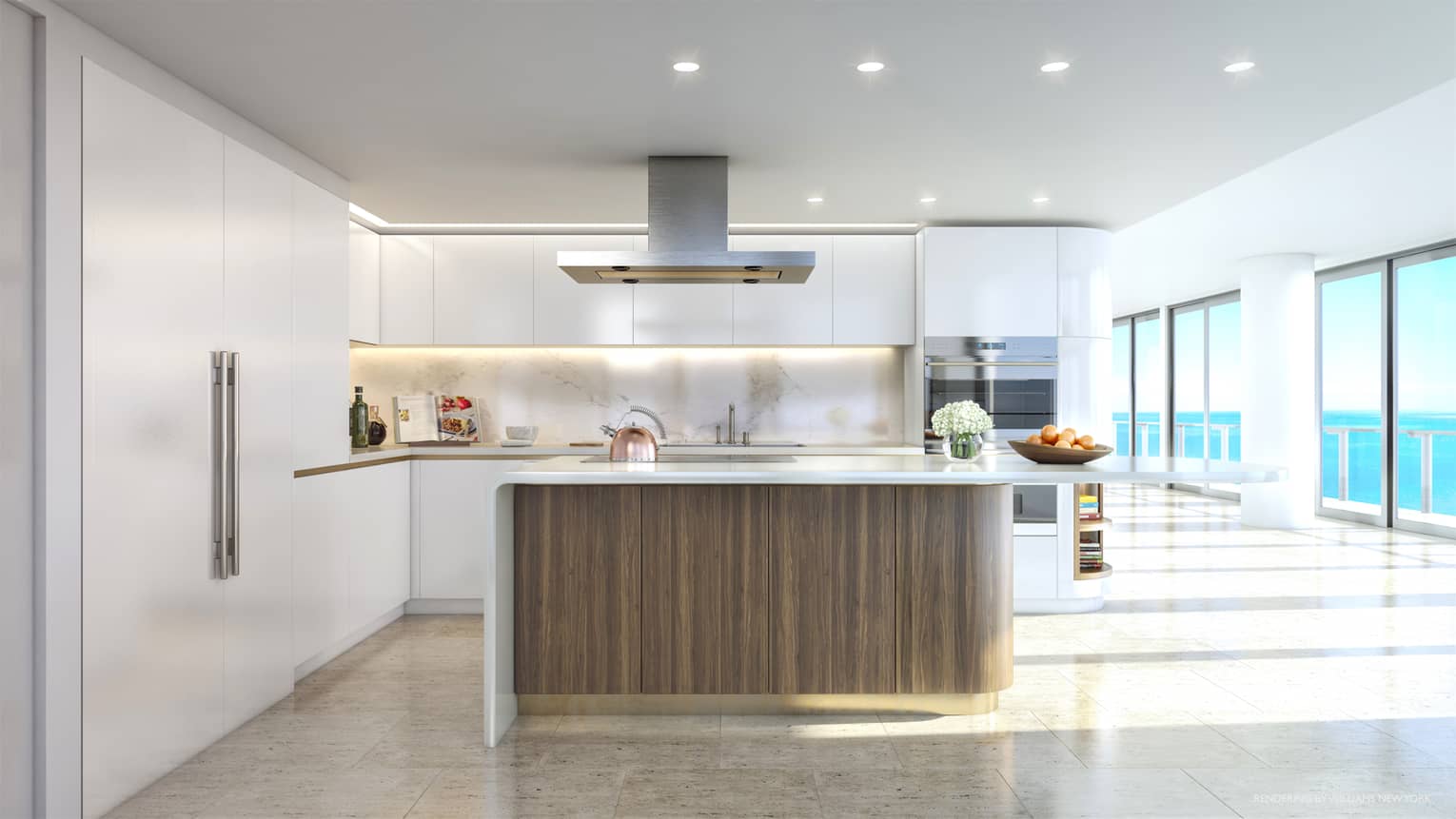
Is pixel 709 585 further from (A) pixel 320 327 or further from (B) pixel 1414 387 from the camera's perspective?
(B) pixel 1414 387

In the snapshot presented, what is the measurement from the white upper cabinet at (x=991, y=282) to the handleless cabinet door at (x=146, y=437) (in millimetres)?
3685

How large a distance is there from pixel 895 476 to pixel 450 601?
10.3 ft

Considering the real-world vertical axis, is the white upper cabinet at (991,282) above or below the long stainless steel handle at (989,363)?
above

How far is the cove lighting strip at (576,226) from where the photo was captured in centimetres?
535

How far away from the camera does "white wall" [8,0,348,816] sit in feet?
7.73

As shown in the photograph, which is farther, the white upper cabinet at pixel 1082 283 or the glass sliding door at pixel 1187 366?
the glass sliding door at pixel 1187 366

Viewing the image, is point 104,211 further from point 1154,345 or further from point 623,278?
point 1154,345

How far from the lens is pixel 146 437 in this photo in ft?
8.95

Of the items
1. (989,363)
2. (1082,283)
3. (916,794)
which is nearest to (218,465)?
(916,794)

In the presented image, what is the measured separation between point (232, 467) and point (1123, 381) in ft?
44.9

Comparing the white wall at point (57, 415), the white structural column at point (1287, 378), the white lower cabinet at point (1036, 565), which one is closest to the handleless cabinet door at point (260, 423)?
the white wall at point (57, 415)

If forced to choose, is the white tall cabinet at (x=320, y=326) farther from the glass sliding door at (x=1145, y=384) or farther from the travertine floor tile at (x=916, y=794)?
the glass sliding door at (x=1145, y=384)

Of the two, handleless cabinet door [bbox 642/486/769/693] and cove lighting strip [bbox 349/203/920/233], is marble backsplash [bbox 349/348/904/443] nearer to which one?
cove lighting strip [bbox 349/203/920/233]

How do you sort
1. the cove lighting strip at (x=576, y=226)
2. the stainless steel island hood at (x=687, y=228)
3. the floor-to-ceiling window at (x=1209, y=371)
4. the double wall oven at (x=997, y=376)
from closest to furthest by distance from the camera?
the stainless steel island hood at (x=687, y=228)
the double wall oven at (x=997, y=376)
the cove lighting strip at (x=576, y=226)
the floor-to-ceiling window at (x=1209, y=371)
